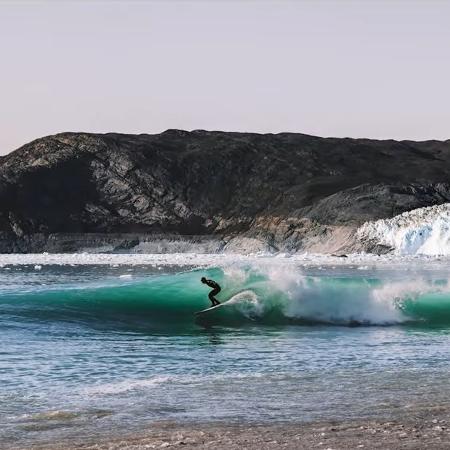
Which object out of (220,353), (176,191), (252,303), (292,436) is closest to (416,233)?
(252,303)

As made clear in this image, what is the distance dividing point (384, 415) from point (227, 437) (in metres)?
2.39

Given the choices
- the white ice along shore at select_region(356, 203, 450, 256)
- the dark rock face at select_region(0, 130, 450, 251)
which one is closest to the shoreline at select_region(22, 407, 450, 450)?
the white ice along shore at select_region(356, 203, 450, 256)

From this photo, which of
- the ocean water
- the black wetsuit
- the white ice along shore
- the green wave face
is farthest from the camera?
the white ice along shore

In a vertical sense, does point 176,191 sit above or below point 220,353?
above

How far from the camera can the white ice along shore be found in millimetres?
89438

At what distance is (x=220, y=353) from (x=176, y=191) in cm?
16515

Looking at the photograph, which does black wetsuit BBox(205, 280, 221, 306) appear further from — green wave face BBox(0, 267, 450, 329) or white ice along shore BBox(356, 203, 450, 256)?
white ice along shore BBox(356, 203, 450, 256)

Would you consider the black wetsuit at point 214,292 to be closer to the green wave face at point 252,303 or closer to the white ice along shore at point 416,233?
the green wave face at point 252,303

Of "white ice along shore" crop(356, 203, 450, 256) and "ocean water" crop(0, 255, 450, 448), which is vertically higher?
"white ice along shore" crop(356, 203, 450, 256)

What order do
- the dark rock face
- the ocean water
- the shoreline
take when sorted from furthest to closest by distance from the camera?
the dark rock face → the ocean water → the shoreline

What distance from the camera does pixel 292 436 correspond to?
1018 centimetres

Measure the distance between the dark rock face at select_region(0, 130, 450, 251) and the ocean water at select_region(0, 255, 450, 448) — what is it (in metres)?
109

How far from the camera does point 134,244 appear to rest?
515 feet

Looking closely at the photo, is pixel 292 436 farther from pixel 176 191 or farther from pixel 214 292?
pixel 176 191
